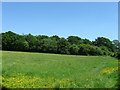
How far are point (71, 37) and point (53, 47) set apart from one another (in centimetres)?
2682

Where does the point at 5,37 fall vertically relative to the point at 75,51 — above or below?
above

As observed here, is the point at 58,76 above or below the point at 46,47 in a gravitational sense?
below

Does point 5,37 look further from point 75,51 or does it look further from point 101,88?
point 101,88

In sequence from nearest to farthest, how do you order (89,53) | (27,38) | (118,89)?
(118,89)
(89,53)
(27,38)

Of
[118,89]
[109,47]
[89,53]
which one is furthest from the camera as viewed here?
[109,47]

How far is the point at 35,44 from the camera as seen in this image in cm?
8500

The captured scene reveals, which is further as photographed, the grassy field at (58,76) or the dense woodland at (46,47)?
the dense woodland at (46,47)

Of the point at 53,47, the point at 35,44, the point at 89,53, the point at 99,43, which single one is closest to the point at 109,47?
the point at 99,43

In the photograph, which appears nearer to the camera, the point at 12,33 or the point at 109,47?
the point at 12,33

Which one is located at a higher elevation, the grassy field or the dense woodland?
the dense woodland

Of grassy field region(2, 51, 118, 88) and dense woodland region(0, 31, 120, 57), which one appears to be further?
dense woodland region(0, 31, 120, 57)

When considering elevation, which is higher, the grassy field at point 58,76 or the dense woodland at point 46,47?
the dense woodland at point 46,47

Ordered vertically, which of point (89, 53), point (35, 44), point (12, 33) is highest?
point (12, 33)

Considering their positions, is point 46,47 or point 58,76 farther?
point 46,47
